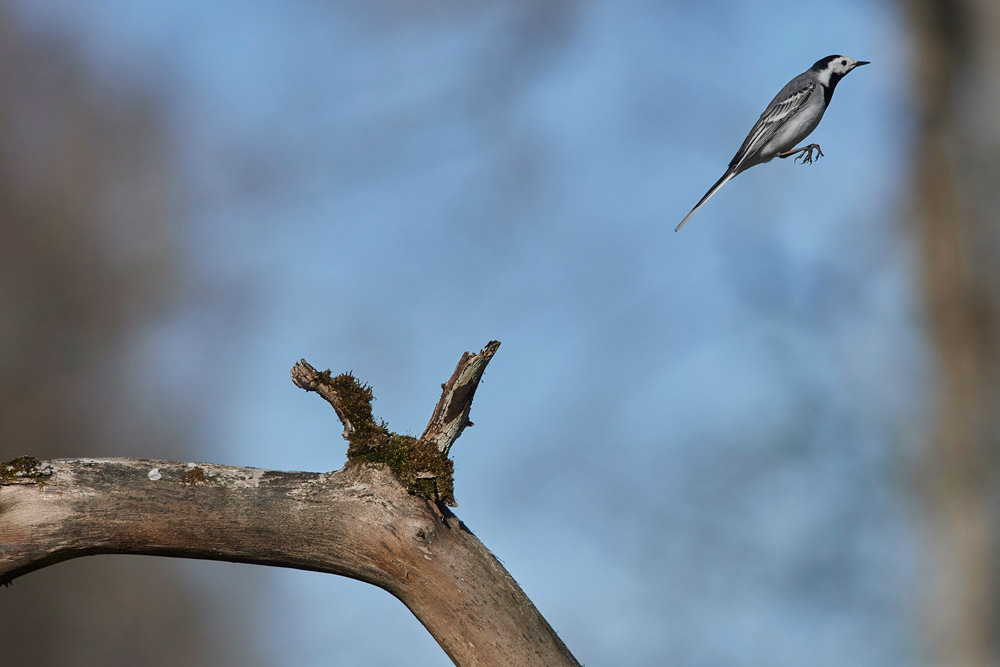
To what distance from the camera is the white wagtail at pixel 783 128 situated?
Answer: 2033 millimetres

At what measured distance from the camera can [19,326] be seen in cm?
540

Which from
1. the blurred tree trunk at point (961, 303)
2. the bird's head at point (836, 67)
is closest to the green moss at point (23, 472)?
the bird's head at point (836, 67)

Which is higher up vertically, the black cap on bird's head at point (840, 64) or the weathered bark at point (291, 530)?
the black cap on bird's head at point (840, 64)

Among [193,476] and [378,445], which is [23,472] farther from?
[378,445]

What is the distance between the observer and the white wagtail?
2.03 m

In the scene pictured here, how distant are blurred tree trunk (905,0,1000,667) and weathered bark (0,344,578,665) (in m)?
2.00

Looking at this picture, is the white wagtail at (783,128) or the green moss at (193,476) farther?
the white wagtail at (783,128)

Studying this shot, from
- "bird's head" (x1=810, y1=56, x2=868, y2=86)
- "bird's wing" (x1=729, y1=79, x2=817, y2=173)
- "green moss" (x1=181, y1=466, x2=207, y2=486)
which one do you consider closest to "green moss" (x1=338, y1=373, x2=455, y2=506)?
"green moss" (x1=181, y1=466, x2=207, y2=486)

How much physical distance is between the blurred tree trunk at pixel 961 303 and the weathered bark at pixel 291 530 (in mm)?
2001

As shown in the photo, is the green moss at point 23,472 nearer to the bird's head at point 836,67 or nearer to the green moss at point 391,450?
the green moss at point 391,450

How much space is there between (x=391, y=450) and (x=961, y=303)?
2.39 m

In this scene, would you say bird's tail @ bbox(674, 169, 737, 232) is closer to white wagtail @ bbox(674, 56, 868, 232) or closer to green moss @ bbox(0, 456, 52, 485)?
white wagtail @ bbox(674, 56, 868, 232)

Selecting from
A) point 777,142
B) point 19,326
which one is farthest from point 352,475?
point 19,326

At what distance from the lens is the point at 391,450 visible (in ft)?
6.31
